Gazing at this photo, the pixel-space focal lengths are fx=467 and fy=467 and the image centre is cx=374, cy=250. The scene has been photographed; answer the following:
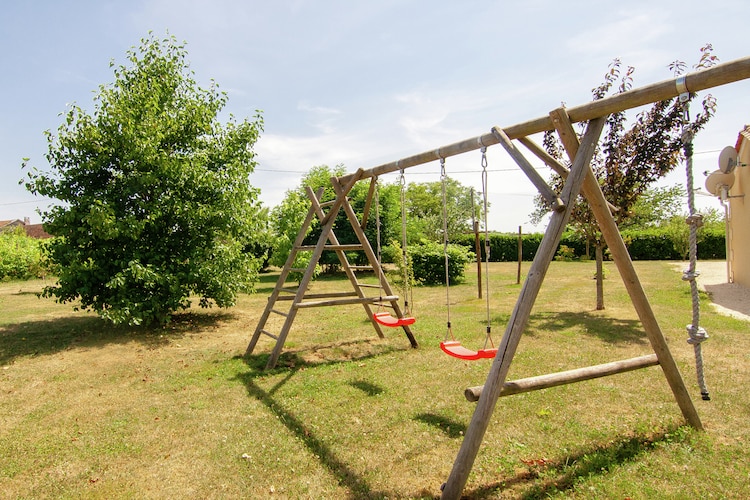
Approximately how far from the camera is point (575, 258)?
27.7 meters

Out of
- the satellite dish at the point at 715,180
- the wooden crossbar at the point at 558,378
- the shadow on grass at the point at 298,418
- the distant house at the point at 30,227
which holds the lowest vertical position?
the shadow on grass at the point at 298,418

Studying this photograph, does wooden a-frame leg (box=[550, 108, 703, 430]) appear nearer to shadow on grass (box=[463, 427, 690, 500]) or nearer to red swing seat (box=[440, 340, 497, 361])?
shadow on grass (box=[463, 427, 690, 500])

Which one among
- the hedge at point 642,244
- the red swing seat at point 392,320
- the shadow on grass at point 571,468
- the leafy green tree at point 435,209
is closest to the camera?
the shadow on grass at point 571,468

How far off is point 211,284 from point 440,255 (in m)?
8.87

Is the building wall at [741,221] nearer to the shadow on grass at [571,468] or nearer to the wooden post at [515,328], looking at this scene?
the shadow on grass at [571,468]

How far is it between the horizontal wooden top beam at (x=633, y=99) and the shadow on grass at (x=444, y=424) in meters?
2.55

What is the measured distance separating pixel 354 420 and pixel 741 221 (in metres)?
14.0

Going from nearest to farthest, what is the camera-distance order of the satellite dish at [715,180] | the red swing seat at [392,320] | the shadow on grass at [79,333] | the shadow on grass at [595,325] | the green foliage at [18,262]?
the red swing seat at [392,320] < the shadow on grass at [595,325] < the shadow on grass at [79,333] < the satellite dish at [715,180] < the green foliage at [18,262]

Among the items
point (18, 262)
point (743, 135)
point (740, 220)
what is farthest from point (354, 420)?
point (18, 262)

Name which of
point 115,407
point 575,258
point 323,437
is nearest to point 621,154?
point 323,437

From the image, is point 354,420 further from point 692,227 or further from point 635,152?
point 635,152

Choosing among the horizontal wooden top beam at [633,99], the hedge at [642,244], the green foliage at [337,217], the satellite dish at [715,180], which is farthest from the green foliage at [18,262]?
the satellite dish at [715,180]

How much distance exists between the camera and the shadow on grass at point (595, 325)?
7.39 meters

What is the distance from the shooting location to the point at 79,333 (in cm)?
927
